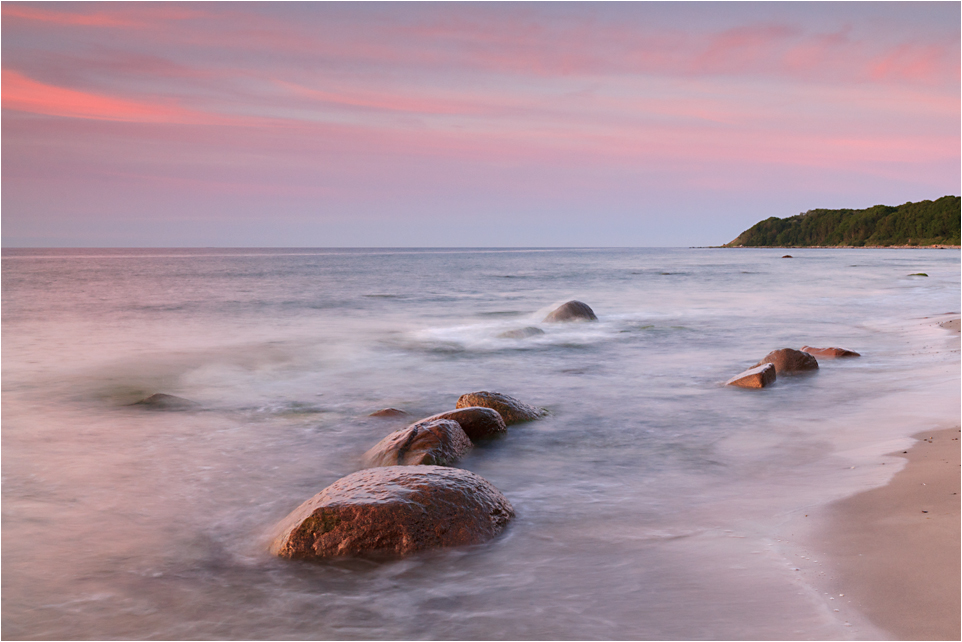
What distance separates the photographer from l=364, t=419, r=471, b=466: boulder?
5434mm

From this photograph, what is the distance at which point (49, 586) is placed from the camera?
3.76 m

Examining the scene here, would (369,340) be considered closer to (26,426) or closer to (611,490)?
(26,426)

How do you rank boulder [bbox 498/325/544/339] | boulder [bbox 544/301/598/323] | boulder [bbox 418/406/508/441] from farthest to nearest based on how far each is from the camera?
1. boulder [bbox 544/301/598/323]
2. boulder [bbox 498/325/544/339]
3. boulder [bbox 418/406/508/441]

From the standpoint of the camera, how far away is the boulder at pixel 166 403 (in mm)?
8203

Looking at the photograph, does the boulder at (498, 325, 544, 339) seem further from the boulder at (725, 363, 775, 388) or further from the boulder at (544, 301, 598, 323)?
the boulder at (725, 363, 775, 388)

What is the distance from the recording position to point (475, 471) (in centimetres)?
554

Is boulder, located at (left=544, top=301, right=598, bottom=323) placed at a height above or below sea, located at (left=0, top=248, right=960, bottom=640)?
above

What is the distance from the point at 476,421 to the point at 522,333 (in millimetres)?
8145

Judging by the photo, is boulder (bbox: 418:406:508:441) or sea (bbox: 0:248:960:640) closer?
sea (bbox: 0:248:960:640)

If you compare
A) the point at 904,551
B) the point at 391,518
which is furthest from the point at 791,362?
the point at 391,518

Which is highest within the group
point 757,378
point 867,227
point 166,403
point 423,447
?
point 867,227

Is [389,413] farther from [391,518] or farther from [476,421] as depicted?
[391,518]

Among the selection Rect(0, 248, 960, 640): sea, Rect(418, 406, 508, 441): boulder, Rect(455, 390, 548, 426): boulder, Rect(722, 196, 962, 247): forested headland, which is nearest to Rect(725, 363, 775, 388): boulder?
Rect(0, 248, 960, 640): sea

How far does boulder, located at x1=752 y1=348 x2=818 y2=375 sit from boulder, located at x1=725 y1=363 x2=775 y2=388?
0.41 meters
